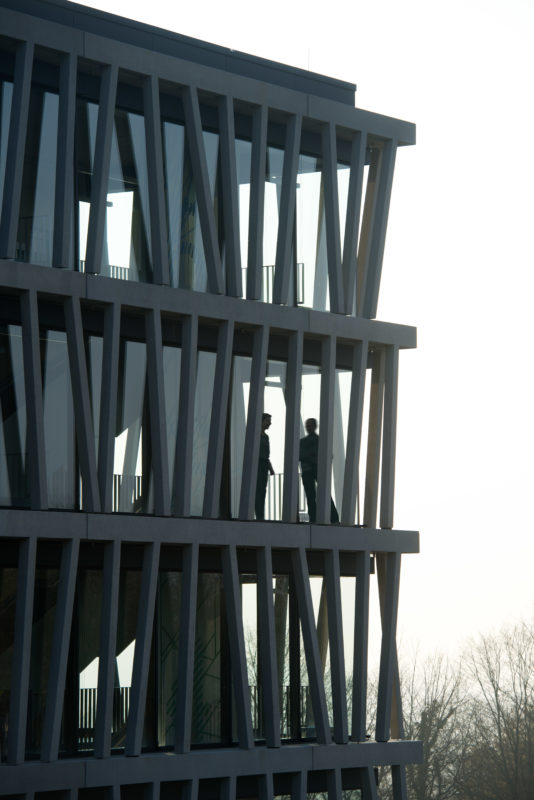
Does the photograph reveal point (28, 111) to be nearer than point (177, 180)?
Yes

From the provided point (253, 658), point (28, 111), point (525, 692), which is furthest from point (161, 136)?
point (525, 692)

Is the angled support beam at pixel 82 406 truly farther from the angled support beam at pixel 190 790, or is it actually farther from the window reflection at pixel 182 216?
the angled support beam at pixel 190 790

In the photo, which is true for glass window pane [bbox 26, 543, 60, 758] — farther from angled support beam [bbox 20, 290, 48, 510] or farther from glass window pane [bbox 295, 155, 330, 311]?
glass window pane [bbox 295, 155, 330, 311]

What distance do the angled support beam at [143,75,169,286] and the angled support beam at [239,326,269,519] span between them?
225cm

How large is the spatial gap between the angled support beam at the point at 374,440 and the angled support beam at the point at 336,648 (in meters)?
1.52

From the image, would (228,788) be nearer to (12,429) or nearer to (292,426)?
(292,426)

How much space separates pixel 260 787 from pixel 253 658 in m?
2.30

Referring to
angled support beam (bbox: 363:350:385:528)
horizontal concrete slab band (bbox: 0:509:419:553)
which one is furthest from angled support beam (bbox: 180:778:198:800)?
angled support beam (bbox: 363:350:385:528)

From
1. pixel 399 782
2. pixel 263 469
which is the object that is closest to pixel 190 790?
pixel 399 782

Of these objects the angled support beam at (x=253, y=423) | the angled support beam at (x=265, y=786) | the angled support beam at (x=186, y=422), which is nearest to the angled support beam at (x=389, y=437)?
the angled support beam at (x=253, y=423)

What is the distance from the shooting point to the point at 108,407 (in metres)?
25.5

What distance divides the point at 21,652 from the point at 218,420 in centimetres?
546

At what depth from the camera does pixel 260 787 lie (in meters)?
27.0

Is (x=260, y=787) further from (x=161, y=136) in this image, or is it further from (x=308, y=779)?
(x=161, y=136)
